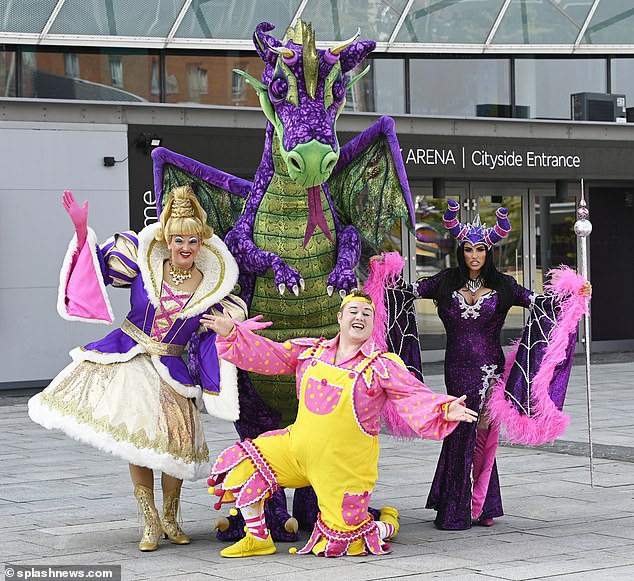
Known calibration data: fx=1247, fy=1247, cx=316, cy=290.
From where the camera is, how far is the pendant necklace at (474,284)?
6668mm

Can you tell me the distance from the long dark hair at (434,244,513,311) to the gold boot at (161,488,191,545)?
5.71ft

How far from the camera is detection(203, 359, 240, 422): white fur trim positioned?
594cm

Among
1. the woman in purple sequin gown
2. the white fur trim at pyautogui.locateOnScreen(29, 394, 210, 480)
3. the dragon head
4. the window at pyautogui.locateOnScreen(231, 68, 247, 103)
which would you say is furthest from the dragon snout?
the window at pyautogui.locateOnScreen(231, 68, 247, 103)

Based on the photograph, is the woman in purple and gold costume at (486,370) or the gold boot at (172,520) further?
the woman in purple and gold costume at (486,370)

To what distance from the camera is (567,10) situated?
15.9m

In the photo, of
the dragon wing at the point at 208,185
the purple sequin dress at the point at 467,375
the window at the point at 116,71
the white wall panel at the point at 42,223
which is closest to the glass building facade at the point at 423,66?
the window at the point at 116,71

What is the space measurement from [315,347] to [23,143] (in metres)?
7.89

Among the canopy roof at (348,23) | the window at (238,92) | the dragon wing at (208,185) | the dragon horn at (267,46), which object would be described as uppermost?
the canopy roof at (348,23)

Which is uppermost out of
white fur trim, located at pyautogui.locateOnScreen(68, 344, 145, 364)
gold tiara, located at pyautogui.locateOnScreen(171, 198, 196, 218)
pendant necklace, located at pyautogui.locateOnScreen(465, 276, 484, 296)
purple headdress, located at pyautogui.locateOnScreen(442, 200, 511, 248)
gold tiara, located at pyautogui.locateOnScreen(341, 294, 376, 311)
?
gold tiara, located at pyautogui.locateOnScreen(171, 198, 196, 218)

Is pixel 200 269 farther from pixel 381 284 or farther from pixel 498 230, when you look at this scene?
pixel 498 230

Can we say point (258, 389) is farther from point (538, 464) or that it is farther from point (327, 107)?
point (538, 464)

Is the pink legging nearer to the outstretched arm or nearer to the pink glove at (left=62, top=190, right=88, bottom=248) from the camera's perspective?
Answer: the outstretched arm

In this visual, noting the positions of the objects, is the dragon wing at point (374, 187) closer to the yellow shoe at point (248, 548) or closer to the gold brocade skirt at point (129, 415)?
the gold brocade skirt at point (129, 415)

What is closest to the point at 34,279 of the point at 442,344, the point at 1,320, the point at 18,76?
the point at 1,320
